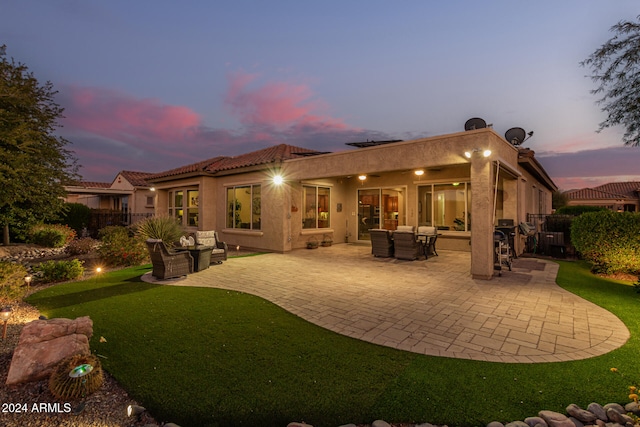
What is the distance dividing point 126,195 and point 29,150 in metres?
18.5

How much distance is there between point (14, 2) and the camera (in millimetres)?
8742

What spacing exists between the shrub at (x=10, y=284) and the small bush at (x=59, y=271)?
1770 mm

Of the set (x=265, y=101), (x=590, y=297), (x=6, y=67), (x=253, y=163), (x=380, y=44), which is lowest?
(x=590, y=297)

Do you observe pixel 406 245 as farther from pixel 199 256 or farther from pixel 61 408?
pixel 61 408

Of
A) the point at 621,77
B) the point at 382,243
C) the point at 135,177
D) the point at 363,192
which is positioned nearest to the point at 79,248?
the point at 382,243

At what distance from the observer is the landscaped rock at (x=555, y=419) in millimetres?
2150

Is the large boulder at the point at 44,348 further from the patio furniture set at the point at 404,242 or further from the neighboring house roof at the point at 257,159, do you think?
the neighboring house roof at the point at 257,159

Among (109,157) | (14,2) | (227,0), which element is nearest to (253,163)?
(227,0)

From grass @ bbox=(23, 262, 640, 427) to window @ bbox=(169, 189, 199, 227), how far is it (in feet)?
34.7

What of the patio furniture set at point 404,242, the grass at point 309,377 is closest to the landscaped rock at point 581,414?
the grass at point 309,377

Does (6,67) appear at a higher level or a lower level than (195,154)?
lower

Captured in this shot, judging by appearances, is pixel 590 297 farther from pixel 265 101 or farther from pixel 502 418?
pixel 265 101

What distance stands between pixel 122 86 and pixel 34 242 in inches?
332

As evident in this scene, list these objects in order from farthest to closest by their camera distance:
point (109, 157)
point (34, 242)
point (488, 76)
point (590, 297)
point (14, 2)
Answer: point (109, 157) < point (488, 76) < point (34, 242) < point (14, 2) < point (590, 297)
